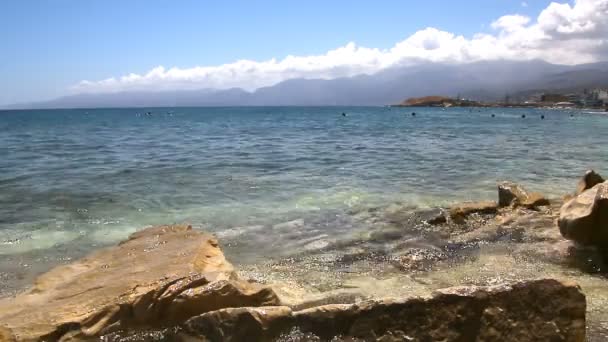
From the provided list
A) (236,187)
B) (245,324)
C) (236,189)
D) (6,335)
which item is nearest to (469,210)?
(245,324)

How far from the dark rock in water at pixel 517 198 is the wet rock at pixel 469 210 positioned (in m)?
0.31

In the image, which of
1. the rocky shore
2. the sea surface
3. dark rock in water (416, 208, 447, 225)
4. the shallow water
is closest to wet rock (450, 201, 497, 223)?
the rocky shore

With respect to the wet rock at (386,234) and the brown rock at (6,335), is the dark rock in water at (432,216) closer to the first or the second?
the wet rock at (386,234)

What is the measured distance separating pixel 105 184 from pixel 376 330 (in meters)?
15.7

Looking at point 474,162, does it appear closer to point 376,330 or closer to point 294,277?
point 294,277

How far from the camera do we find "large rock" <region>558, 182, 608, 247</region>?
7688 millimetres

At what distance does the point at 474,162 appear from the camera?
23.4 m

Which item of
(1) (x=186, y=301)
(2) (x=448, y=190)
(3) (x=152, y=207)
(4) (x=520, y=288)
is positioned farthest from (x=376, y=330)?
(2) (x=448, y=190)

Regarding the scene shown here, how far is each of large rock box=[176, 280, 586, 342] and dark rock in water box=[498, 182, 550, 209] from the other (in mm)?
7347

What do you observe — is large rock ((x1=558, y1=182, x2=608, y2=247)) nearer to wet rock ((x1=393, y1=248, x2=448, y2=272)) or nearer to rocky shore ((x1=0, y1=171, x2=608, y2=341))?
rocky shore ((x1=0, y1=171, x2=608, y2=341))

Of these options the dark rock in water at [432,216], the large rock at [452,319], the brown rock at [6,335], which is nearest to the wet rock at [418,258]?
the dark rock in water at [432,216]

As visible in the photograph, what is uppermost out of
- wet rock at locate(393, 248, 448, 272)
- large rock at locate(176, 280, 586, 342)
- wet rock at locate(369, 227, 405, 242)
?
large rock at locate(176, 280, 586, 342)

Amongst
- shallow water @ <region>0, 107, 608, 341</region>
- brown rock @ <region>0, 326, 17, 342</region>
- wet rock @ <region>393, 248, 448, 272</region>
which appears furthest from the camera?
wet rock @ <region>393, 248, 448, 272</region>

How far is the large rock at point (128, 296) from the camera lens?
17.2ft
